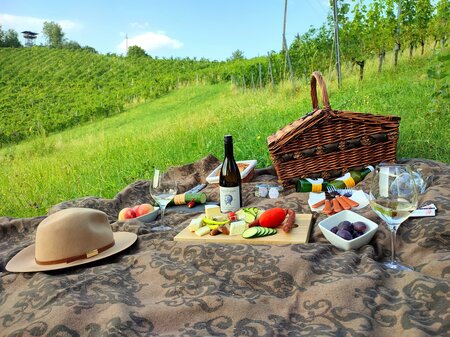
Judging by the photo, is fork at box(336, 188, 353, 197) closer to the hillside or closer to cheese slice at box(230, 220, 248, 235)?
cheese slice at box(230, 220, 248, 235)

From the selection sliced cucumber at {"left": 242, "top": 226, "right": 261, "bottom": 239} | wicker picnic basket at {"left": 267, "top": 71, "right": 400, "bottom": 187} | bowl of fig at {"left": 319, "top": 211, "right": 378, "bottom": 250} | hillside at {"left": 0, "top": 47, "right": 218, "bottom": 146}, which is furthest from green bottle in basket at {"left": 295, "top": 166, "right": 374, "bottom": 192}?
hillside at {"left": 0, "top": 47, "right": 218, "bottom": 146}

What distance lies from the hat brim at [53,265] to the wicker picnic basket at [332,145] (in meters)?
1.31

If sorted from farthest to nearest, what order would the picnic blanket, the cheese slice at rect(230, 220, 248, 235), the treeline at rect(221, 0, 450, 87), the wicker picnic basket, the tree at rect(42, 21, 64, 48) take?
the tree at rect(42, 21, 64, 48) < the treeline at rect(221, 0, 450, 87) < the wicker picnic basket < the cheese slice at rect(230, 220, 248, 235) < the picnic blanket

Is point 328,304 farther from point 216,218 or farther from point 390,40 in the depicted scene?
point 390,40

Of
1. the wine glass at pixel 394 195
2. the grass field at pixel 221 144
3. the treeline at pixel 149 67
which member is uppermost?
the treeline at pixel 149 67

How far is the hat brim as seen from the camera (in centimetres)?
199

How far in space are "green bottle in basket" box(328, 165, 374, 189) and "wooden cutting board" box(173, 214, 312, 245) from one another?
2.55 feet

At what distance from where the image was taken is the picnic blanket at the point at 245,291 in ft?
4.85

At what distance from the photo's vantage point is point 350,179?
121 inches

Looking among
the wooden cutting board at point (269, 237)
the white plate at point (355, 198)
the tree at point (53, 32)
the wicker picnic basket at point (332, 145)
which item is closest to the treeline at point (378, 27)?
the wicker picnic basket at point (332, 145)

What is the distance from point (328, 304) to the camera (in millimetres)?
1546

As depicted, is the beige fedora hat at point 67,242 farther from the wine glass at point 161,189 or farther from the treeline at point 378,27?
the treeline at point 378,27

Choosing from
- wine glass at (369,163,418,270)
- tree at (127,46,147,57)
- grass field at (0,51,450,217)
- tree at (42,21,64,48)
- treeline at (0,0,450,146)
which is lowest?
grass field at (0,51,450,217)

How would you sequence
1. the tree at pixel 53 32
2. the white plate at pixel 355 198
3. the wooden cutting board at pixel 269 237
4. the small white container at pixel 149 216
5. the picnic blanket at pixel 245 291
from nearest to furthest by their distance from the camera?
the picnic blanket at pixel 245 291 < the wooden cutting board at pixel 269 237 < the white plate at pixel 355 198 < the small white container at pixel 149 216 < the tree at pixel 53 32
